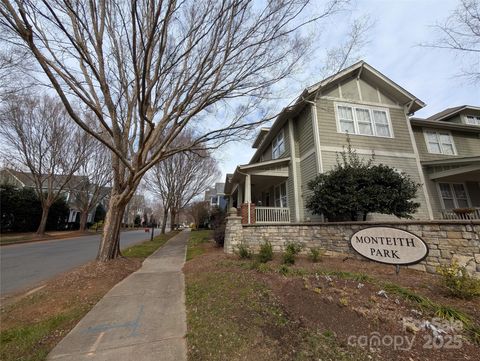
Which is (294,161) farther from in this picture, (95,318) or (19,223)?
(19,223)

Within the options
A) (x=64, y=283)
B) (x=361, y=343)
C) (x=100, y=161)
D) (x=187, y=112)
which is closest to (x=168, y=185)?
(x=100, y=161)

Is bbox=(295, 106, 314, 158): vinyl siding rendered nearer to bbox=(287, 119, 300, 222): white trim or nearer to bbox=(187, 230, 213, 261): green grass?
bbox=(287, 119, 300, 222): white trim

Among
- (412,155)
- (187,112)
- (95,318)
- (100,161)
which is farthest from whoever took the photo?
(100,161)

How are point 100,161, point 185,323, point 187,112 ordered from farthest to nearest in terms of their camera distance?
1. point 100,161
2. point 187,112
3. point 185,323

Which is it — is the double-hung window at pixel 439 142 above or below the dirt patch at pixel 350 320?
above

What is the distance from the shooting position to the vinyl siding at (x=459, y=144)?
41.0ft

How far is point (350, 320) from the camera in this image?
3.21 m

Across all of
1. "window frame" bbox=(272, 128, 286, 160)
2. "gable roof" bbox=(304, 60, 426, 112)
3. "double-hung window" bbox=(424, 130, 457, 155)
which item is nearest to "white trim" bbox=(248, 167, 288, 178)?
"window frame" bbox=(272, 128, 286, 160)

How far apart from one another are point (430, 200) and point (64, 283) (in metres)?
15.1

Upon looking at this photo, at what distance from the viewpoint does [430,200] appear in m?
11.3

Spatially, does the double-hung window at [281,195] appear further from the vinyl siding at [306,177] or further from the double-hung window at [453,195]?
the double-hung window at [453,195]

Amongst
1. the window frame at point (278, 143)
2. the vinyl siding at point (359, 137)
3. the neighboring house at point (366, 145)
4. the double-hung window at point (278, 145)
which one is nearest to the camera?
the neighboring house at point (366, 145)

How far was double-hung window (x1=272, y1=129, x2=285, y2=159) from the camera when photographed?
44.5 ft

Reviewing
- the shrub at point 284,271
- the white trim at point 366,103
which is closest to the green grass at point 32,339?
the shrub at point 284,271
